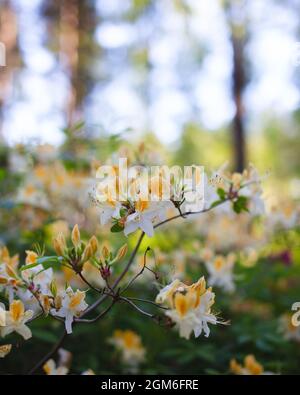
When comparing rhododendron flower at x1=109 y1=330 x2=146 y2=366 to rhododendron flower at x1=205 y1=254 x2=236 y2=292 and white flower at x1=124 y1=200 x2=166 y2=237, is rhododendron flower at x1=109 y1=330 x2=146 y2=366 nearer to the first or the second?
rhododendron flower at x1=205 y1=254 x2=236 y2=292

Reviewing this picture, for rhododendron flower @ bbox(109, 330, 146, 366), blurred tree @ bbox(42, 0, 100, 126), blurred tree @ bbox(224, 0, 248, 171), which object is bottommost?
rhododendron flower @ bbox(109, 330, 146, 366)

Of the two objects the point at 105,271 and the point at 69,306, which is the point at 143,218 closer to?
the point at 105,271

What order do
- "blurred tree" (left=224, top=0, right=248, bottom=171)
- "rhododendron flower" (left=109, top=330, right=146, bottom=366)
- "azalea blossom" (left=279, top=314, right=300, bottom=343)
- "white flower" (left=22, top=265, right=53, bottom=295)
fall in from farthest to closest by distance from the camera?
"blurred tree" (left=224, top=0, right=248, bottom=171) → "azalea blossom" (left=279, top=314, right=300, bottom=343) → "rhododendron flower" (left=109, top=330, right=146, bottom=366) → "white flower" (left=22, top=265, right=53, bottom=295)

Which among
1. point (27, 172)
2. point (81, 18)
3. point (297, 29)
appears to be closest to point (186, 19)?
point (297, 29)

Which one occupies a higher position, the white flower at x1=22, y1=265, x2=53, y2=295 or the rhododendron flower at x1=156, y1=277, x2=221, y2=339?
the white flower at x1=22, y1=265, x2=53, y2=295

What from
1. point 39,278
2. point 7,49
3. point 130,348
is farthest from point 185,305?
point 7,49

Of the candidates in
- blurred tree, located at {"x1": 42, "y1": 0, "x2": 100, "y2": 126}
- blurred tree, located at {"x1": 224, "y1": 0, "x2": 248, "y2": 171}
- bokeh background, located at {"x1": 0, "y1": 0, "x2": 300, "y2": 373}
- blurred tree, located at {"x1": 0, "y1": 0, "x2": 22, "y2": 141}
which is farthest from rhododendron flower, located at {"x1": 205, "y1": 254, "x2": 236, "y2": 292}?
blurred tree, located at {"x1": 42, "y1": 0, "x2": 100, "y2": 126}

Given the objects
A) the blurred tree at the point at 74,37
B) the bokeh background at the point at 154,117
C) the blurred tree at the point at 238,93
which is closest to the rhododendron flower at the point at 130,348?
the bokeh background at the point at 154,117

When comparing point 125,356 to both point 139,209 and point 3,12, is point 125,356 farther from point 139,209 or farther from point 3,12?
point 3,12

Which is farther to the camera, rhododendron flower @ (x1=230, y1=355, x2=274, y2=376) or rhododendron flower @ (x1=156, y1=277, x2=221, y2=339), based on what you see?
rhododendron flower @ (x1=230, y1=355, x2=274, y2=376)
